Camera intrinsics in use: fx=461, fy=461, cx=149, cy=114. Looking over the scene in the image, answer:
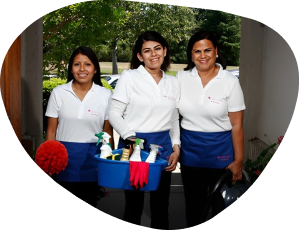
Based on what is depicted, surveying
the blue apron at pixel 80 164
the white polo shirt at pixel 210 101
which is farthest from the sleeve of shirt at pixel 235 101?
the blue apron at pixel 80 164

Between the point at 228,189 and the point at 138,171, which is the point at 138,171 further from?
the point at 228,189

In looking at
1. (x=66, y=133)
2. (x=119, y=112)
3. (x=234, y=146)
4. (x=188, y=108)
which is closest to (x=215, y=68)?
(x=188, y=108)

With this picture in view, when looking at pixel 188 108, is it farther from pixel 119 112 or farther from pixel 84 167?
pixel 84 167

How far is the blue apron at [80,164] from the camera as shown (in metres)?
3.03

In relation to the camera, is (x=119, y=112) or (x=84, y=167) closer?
(x=119, y=112)

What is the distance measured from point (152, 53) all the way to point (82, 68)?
0.49 m

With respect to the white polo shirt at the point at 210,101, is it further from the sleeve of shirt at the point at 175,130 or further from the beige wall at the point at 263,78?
the beige wall at the point at 263,78

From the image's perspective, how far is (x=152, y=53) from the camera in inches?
109

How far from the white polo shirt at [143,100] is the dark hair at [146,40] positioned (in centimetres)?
10

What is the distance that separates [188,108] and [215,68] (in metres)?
0.34

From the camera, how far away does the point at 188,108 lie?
2.90 m

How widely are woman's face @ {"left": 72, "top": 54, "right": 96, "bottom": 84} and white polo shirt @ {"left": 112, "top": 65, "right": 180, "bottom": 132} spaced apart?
0.94 feet

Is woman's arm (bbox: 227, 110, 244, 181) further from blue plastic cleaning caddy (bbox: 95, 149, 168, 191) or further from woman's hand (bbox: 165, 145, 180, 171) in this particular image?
blue plastic cleaning caddy (bbox: 95, 149, 168, 191)

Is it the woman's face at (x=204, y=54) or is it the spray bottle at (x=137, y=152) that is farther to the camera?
the woman's face at (x=204, y=54)
